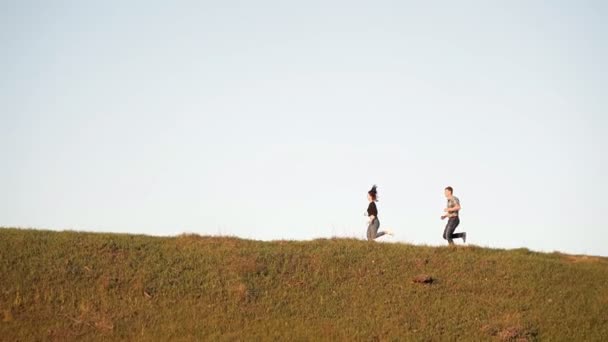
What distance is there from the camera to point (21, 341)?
19.0 metres

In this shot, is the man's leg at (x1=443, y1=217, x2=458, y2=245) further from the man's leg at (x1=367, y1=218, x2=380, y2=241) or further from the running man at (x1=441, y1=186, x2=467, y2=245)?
the man's leg at (x1=367, y1=218, x2=380, y2=241)

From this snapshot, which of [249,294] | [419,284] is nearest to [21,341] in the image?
[249,294]

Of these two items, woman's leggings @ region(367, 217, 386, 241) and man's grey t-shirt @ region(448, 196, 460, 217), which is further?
woman's leggings @ region(367, 217, 386, 241)

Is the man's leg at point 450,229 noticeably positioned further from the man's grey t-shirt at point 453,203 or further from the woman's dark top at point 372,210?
the woman's dark top at point 372,210

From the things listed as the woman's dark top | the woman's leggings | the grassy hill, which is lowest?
the grassy hill

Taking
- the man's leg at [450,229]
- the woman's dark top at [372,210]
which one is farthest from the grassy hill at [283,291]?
the woman's dark top at [372,210]

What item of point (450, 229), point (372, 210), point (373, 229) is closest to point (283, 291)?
point (373, 229)

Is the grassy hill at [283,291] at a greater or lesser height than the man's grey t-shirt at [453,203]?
lesser

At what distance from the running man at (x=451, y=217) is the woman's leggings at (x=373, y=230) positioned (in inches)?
90.4

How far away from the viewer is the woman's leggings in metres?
26.2

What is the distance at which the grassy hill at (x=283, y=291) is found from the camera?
66.0 feet

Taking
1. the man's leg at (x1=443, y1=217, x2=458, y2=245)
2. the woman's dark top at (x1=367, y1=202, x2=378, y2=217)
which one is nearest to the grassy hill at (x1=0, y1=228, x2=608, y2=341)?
the man's leg at (x1=443, y1=217, x2=458, y2=245)

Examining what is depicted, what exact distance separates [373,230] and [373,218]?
449mm

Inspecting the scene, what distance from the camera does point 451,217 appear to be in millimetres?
25422
